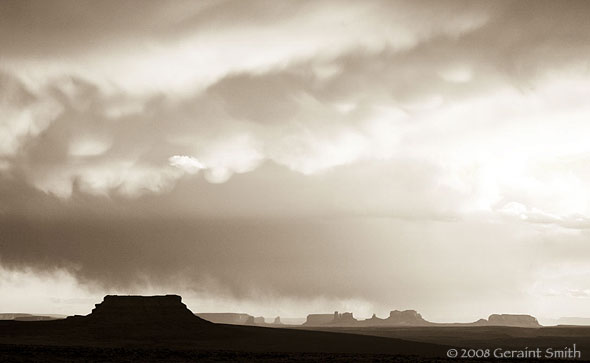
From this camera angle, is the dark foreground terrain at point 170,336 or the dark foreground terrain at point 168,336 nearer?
the dark foreground terrain at point 170,336

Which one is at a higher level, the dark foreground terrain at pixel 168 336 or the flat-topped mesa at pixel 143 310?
the flat-topped mesa at pixel 143 310

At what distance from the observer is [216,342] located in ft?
522

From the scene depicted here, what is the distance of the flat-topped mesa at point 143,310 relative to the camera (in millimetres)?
181000

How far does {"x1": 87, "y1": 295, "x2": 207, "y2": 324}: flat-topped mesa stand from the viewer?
181 meters

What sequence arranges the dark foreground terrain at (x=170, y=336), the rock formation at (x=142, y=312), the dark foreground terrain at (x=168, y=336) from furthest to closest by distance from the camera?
the rock formation at (x=142, y=312) → the dark foreground terrain at (x=168, y=336) → the dark foreground terrain at (x=170, y=336)

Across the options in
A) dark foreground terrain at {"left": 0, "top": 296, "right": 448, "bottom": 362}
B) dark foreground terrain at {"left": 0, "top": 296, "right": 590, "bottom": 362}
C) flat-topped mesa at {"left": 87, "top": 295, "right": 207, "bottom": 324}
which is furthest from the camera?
flat-topped mesa at {"left": 87, "top": 295, "right": 207, "bottom": 324}

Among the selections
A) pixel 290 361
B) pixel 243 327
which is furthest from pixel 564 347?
pixel 290 361

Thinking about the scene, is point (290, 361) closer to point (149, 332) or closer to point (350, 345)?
point (350, 345)

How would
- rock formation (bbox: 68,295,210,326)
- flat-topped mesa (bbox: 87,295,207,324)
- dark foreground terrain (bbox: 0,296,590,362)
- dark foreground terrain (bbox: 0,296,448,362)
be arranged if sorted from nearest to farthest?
dark foreground terrain (bbox: 0,296,590,362) < dark foreground terrain (bbox: 0,296,448,362) < rock formation (bbox: 68,295,210,326) < flat-topped mesa (bbox: 87,295,207,324)

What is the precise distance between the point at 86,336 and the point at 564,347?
4698 inches

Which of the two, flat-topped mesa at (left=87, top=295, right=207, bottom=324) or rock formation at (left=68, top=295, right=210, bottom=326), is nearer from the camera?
rock formation at (left=68, top=295, right=210, bottom=326)

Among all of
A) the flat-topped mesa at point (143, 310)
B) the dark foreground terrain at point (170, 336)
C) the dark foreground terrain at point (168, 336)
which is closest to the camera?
the dark foreground terrain at point (170, 336)

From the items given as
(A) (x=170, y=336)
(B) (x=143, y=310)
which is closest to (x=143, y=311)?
(B) (x=143, y=310)

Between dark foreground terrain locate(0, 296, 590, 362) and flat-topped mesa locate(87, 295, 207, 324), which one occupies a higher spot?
flat-topped mesa locate(87, 295, 207, 324)
